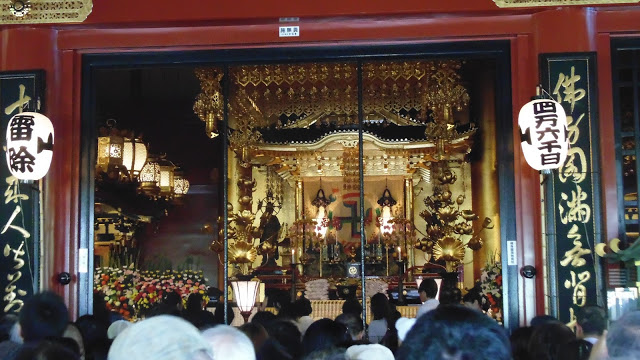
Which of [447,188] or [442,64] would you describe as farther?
[447,188]

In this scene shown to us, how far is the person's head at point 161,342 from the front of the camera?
196 centimetres

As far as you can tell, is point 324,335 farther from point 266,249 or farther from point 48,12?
point 266,249

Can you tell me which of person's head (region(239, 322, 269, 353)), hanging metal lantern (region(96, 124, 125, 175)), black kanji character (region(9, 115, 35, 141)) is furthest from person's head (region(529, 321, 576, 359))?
hanging metal lantern (region(96, 124, 125, 175))

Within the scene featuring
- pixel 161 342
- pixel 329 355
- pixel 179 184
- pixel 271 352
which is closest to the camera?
pixel 161 342

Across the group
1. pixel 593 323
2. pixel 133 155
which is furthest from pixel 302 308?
pixel 133 155

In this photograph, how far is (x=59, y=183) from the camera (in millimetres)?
7277

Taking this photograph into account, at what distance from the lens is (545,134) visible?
21.0 feet

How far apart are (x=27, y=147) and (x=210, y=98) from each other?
4205 millimetres

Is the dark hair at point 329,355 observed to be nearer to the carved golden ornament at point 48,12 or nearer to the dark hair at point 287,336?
the dark hair at point 287,336

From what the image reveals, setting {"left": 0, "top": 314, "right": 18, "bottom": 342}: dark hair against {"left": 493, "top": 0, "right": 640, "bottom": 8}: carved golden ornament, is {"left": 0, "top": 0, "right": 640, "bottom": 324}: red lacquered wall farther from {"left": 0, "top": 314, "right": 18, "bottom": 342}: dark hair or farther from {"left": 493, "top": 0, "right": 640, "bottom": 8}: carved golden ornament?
{"left": 0, "top": 314, "right": 18, "bottom": 342}: dark hair

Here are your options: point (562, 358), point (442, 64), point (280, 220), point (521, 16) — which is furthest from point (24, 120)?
point (280, 220)

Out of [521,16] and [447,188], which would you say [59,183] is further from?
[447,188]

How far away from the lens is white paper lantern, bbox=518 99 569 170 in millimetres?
6349

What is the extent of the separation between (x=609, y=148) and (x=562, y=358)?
3.71m
